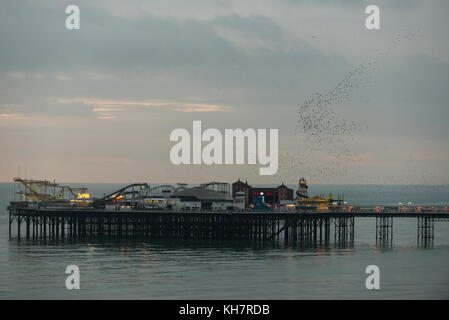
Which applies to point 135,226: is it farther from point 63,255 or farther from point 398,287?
point 398,287

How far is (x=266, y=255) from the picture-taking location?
284ft

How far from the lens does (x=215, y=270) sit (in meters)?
73.4

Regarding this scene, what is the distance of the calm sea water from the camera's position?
62.0 metres

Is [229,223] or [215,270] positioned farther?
[229,223]

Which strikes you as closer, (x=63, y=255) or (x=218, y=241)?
(x=63, y=255)

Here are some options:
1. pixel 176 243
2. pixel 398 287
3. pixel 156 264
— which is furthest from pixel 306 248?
pixel 398 287

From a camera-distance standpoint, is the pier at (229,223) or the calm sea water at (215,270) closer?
the calm sea water at (215,270)

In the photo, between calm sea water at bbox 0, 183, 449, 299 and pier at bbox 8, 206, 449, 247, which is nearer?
calm sea water at bbox 0, 183, 449, 299

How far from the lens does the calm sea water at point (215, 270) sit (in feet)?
203
